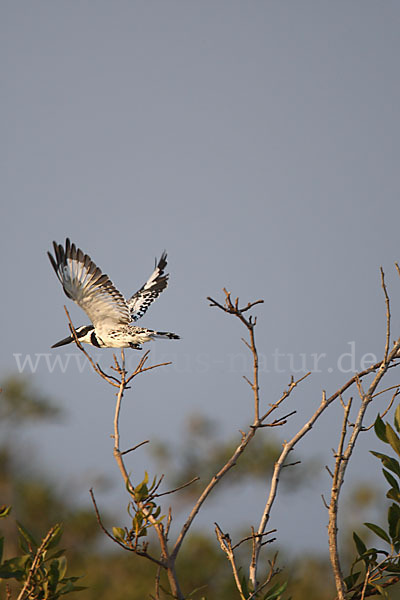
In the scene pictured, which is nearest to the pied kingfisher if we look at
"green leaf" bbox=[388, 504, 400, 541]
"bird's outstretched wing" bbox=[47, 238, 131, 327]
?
"bird's outstretched wing" bbox=[47, 238, 131, 327]

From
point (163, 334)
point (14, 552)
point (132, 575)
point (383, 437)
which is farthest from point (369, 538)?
point (383, 437)

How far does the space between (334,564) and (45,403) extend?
15207 mm

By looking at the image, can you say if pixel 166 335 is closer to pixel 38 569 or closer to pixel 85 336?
pixel 85 336

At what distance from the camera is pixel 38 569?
1.75 m

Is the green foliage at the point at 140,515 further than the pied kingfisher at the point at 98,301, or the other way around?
the pied kingfisher at the point at 98,301

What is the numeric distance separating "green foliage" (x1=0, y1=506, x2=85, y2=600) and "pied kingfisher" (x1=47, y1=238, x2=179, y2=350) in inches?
97.9

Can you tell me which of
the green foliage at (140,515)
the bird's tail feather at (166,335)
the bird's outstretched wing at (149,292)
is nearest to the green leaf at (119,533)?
the green foliage at (140,515)

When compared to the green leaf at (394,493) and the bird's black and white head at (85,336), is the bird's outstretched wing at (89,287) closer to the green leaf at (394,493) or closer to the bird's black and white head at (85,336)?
the bird's black and white head at (85,336)

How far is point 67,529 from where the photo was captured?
12508 millimetres

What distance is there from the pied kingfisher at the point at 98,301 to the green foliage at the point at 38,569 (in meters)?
2.49

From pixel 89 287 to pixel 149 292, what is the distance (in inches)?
61.9

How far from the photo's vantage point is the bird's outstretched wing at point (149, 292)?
5461 mm

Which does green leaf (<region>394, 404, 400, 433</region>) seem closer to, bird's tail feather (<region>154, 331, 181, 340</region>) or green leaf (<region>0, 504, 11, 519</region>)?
green leaf (<region>0, 504, 11, 519</region>)

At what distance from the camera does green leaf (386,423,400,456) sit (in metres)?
1.79
